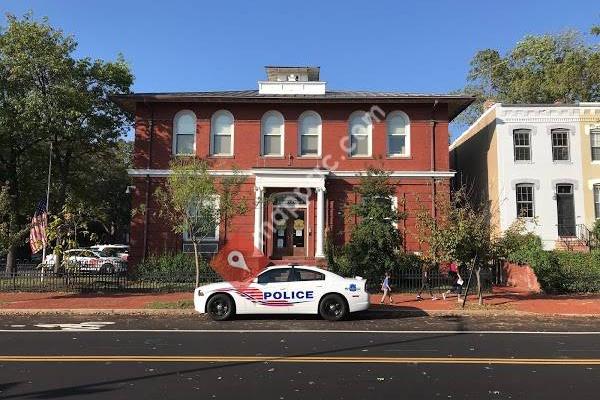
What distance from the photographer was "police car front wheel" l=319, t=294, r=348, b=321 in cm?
1357

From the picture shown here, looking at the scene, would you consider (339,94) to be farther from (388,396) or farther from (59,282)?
(388,396)

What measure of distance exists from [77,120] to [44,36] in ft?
12.1

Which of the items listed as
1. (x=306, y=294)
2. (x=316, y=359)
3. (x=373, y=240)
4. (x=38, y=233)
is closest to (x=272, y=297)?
(x=306, y=294)

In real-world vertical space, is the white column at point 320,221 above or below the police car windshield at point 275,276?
above

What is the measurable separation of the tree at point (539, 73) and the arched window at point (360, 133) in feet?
40.7

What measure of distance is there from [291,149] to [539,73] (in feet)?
68.4

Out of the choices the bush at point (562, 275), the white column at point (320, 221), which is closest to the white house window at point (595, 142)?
the bush at point (562, 275)

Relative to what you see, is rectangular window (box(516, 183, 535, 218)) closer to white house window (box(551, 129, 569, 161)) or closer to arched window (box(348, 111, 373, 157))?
white house window (box(551, 129, 569, 161))

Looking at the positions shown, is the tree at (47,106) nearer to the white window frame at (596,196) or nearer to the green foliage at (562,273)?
the green foliage at (562,273)

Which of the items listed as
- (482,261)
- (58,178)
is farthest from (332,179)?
(58,178)

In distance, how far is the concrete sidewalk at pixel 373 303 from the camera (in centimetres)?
1570

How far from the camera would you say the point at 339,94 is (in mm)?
25938

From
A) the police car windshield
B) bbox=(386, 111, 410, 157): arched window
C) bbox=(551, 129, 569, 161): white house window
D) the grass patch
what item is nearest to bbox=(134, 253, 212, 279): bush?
→ the grass patch

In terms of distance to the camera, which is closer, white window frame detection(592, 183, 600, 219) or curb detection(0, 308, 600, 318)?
curb detection(0, 308, 600, 318)
